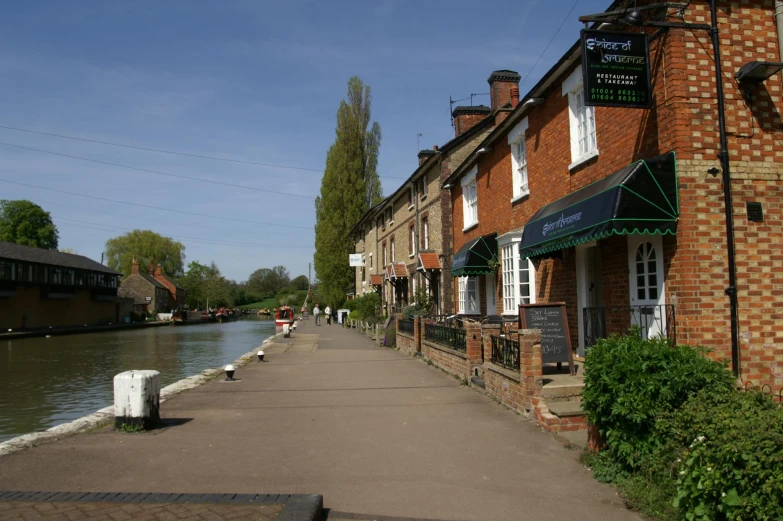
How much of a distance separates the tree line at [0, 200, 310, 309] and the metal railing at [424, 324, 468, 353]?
2785 inches

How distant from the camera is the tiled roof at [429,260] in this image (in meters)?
22.2

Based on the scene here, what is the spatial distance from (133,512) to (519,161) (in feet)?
37.3

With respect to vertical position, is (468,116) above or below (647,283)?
above

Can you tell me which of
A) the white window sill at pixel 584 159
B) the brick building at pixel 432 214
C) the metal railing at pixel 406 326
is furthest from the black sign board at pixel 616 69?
the brick building at pixel 432 214

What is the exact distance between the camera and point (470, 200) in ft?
60.0

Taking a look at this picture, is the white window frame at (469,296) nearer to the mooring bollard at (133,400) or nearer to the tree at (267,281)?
the mooring bollard at (133,400)

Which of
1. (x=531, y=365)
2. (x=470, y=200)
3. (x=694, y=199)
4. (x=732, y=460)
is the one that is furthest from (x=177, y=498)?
(x=470, y=200)

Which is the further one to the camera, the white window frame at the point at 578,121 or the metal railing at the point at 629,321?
the white window frame at the point at 578,121

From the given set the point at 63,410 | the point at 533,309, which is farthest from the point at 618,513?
the point at 63,410

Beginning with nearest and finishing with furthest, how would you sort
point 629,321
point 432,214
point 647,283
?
1. point 647,283
2. point 629,321
3. point 432,214

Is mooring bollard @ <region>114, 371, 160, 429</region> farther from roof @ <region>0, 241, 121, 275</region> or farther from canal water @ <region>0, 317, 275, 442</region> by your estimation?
roof @ <region>0, 241, 121, 275</region>

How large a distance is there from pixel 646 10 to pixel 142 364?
19305 mm

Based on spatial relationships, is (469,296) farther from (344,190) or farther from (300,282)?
(300,282)

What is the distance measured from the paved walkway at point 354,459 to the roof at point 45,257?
152 ft
